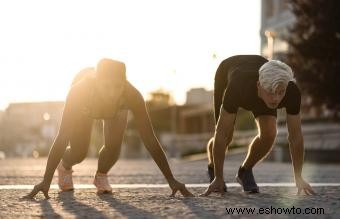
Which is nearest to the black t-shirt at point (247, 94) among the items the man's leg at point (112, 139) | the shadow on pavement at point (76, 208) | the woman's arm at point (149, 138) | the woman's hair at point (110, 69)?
the woman's arm at point (149, 138)

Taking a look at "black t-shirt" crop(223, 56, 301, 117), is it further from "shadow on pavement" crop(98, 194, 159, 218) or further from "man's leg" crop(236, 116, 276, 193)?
"shadow on pavement" crop(98, 194, 159, 218)

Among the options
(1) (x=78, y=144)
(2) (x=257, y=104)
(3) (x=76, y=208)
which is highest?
(2) (x=257, y=104)

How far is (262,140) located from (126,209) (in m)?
1.92

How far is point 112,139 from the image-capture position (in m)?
6.40

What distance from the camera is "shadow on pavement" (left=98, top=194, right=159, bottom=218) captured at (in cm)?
445

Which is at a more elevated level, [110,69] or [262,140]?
[110,69]

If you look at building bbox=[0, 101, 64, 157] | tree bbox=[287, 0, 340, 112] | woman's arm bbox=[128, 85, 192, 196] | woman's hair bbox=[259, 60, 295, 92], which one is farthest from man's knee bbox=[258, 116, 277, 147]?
building bbox=[0, 101, 64, 157]

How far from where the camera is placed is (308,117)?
3888 centimetres

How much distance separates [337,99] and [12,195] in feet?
59.5

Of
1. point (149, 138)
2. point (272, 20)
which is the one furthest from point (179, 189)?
point (272, 20)

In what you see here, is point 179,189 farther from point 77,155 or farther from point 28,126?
point 28,126

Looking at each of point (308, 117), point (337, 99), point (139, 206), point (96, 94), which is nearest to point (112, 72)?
point (96, 94)

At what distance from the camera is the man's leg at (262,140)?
623 cm

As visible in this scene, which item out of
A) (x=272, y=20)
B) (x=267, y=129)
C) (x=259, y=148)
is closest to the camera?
(x=267, y=129)
